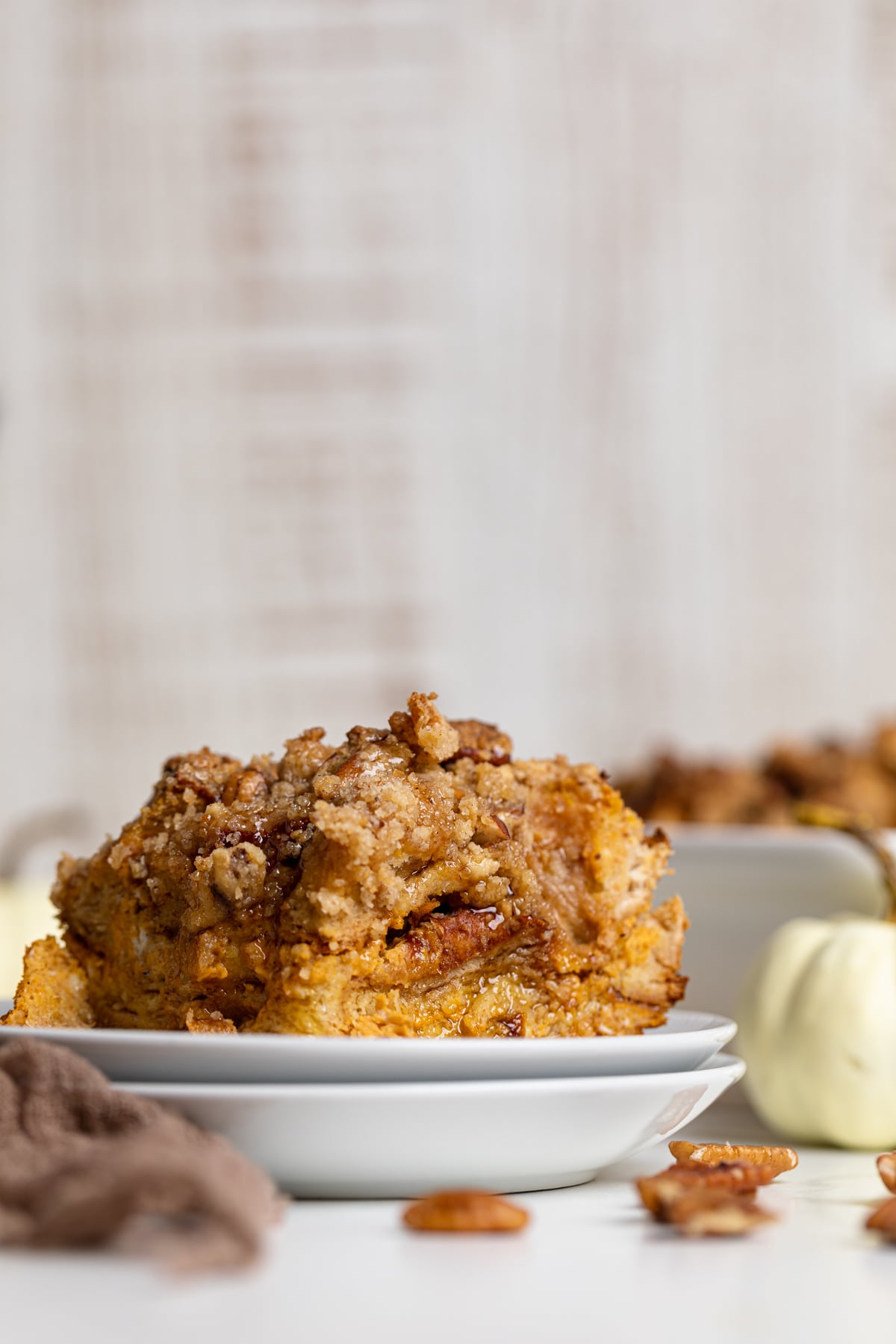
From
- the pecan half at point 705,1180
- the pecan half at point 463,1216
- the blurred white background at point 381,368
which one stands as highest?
the blurred white background at point 381,368

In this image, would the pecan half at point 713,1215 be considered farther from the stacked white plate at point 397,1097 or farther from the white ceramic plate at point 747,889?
the white ceramic plate at point 747,889

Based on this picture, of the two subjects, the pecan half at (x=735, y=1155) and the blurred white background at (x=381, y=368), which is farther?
the blurred white background at (x=381, y=368)

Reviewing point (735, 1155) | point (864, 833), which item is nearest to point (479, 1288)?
point (735, 1155)

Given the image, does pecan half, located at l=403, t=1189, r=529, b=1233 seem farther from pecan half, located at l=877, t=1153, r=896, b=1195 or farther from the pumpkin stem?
the pumpkin stem

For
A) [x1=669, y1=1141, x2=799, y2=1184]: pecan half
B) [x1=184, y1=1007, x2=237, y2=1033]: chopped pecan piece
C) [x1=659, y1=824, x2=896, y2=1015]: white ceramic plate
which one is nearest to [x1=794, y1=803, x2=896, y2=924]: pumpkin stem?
[x1=659, y1=824, x2=896, y2=1015]: white ceramic plate

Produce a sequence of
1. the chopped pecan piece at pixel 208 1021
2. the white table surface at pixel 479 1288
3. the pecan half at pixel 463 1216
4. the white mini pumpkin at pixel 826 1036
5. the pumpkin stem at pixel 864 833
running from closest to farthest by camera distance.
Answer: the white table surface at pixel 479 1288, the pecan half at pixel 463 1216, the chopped pecan piece at pixel 208 1021, the white mini pumpkin at pixel 826 1036, the pumpkin stem at pixel 864 833

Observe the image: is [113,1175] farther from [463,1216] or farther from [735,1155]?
[735,1155]

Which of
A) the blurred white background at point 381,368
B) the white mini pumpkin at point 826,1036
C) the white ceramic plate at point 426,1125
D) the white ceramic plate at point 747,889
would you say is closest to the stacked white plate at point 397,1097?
the white ceramic plate at point 426,1125
